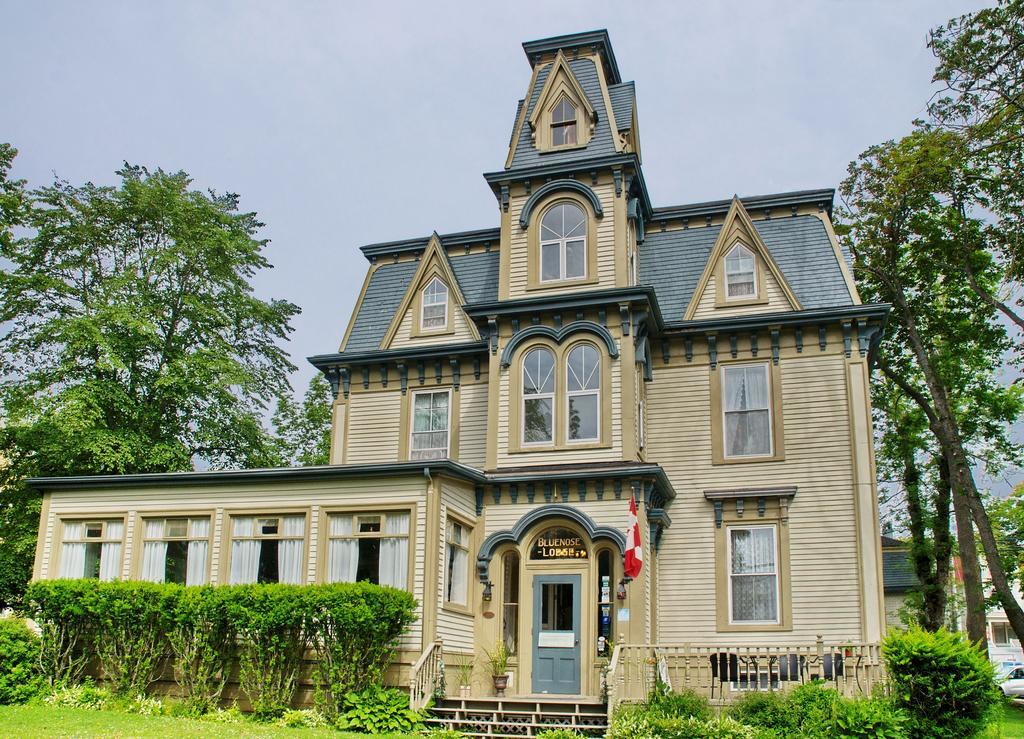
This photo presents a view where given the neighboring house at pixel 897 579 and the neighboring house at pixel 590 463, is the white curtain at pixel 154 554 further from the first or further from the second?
the neighboring house at pixel 897 579

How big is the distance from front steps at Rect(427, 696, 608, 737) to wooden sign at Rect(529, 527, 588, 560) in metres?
3.18

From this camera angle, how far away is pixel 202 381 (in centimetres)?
3027

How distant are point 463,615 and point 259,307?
16.9 m

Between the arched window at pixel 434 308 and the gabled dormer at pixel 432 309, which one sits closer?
the gabled dormer at pixel 432 309

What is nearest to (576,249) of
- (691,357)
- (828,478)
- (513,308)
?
(513,308)

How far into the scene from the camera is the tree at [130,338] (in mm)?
28562

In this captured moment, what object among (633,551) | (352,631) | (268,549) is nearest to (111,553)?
(268,549)

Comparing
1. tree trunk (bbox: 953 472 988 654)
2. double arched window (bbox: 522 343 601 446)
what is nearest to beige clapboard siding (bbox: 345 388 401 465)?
double arched window (bbox: 522 343 601 446)

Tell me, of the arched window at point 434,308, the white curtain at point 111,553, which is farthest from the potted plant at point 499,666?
the arched window at point 434,308

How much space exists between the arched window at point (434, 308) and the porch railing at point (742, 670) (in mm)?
9467

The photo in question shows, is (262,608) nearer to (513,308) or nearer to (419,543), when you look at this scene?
(419,543)

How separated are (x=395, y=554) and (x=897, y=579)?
28.0 meters

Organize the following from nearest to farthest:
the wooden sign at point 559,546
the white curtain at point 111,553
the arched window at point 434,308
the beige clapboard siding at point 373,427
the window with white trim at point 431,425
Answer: the wooden sign at point 559,546
the white curtain at point 111,553
the window with white trim at point 431,425
the beige clapboard siding at point 373,427
the arched window at point 434,308

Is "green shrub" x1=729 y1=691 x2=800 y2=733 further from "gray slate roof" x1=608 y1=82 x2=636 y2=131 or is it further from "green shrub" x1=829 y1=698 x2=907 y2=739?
"gray slate roof" x1=608 y1=82 x2=636 y2=131
